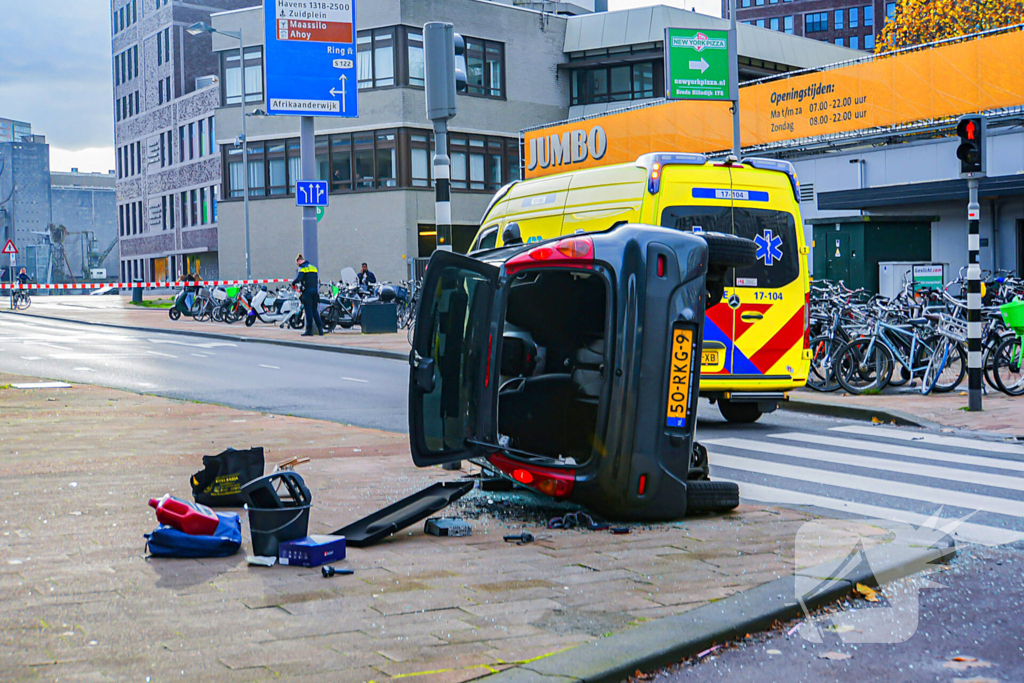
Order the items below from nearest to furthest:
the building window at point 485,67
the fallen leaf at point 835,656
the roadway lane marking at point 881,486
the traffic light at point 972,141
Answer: the fallen leaf at point 835,656 → the roadway lane marking at point 881,486 → the traffic light at point 972,141 → the building window at point 485,67

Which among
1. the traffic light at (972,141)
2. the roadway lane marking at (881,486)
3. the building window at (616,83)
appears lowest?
the roadway lane marking at (881,486)

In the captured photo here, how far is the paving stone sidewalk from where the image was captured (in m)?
3.79

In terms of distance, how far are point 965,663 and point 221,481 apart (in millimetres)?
4283

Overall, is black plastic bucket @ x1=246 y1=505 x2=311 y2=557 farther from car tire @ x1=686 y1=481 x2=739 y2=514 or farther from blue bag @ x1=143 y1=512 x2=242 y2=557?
car tire @ x1=686 y1=481 x2=739 y2=514

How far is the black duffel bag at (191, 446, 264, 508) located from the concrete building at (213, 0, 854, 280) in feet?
124

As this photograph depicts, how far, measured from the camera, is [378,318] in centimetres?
2662

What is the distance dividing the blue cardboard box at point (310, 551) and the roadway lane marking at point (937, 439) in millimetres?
6408

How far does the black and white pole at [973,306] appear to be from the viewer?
11664 mm

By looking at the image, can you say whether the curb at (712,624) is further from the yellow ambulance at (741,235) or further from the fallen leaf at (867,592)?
the yellow ambulance at (741,235)

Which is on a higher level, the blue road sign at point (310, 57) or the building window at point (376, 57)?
the building window at point (376, 57)

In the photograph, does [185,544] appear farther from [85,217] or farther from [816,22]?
[85,217]

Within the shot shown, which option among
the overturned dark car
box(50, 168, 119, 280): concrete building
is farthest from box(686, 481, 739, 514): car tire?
box(50, 168, 119, 280): concrete building

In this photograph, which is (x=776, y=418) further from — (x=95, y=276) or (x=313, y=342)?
(x=95, y=276)
